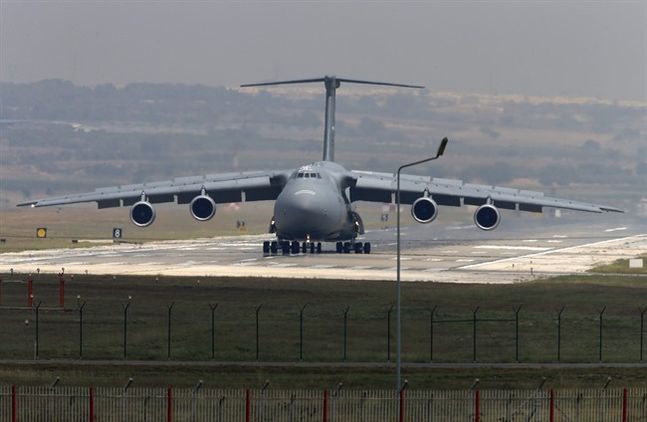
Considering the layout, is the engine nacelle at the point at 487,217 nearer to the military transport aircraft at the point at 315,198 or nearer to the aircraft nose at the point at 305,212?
the military transport aircraft at the point at 315,198

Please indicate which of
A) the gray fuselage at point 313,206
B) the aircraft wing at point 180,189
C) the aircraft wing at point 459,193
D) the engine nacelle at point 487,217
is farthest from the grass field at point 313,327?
the aircraft wing at point 180,189

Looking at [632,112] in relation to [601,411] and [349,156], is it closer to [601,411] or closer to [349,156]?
[349,156]

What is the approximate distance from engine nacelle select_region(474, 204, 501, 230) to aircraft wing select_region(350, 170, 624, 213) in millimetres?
822

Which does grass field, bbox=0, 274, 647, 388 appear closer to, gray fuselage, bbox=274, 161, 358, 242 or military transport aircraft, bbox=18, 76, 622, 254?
gray fuselage, bbox=274, 161, 358, 242

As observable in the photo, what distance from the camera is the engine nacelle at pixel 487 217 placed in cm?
6306

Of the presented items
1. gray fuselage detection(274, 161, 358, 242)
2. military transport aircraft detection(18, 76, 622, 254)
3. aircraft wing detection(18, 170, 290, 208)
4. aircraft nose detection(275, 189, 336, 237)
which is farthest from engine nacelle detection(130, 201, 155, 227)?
aircraft nose detection(275, 189, 336, 237)

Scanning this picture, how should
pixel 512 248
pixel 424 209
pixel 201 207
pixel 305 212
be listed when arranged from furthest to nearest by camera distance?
pixel 512 248 → pixel 201 207 → pixel 424 209 → pixel 305 212

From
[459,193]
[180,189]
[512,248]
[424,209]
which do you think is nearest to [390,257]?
[424,209]

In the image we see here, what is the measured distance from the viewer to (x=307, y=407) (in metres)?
24.5

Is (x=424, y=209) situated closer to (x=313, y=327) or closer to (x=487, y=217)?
(x=487, y=217)

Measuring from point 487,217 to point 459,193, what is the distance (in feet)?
5.90

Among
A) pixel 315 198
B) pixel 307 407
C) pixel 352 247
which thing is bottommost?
pixel 307 407

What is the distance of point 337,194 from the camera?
6241cm

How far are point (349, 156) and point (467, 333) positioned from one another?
182ft
